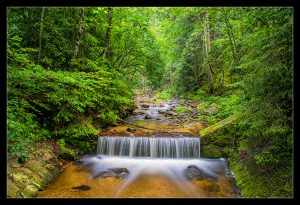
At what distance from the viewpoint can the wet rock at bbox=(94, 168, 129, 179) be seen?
655cm

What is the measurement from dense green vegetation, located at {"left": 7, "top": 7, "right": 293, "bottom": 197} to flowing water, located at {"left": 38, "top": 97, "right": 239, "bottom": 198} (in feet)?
1.74

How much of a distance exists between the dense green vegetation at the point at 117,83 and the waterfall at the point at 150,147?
1.54 ft

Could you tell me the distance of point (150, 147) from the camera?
8422 millimetres

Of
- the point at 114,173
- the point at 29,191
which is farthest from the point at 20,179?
the point at 114,173

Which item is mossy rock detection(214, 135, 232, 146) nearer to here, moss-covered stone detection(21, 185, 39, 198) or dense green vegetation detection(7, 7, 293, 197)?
dense green vegetation detection(7, 7, 293, 197)

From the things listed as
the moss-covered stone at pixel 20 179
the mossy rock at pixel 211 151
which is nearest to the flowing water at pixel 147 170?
the mossy rock at pixel 211 151

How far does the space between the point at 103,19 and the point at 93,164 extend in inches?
289

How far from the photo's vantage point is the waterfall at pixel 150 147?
821 cm

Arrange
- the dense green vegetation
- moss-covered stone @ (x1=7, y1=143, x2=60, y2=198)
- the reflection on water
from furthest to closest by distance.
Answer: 1. the reflection on water
2. moss-covered stone @ (x1=7, y1=143, x2=60, y2=198)
3. the dense green vegetation

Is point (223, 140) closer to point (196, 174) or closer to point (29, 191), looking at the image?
point (196, 174)

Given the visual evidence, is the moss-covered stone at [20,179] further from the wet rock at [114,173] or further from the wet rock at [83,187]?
the wet rock at [114,173]

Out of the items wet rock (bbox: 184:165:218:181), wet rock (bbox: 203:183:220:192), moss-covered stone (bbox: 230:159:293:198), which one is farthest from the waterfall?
moss-covered stone (bbox: 230:159:293:198)
